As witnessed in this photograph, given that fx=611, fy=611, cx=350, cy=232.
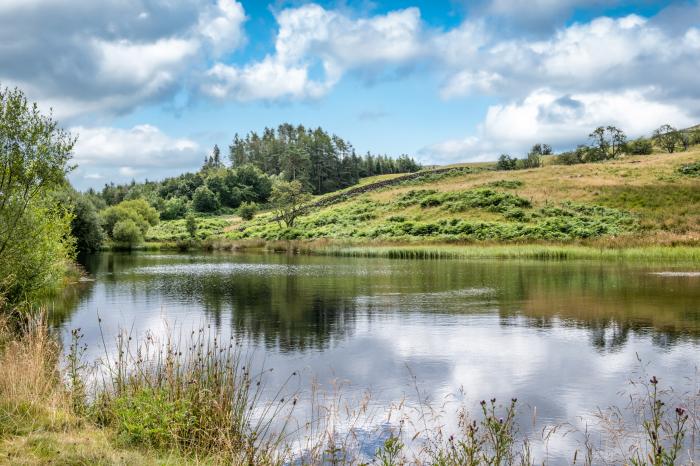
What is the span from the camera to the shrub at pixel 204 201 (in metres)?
151

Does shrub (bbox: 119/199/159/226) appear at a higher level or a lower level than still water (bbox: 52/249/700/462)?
higher

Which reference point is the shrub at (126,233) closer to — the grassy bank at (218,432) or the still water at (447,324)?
the still water at (447,324)

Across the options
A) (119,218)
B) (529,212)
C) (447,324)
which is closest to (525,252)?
(529,212)

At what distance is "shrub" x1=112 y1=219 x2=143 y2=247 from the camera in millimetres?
95125

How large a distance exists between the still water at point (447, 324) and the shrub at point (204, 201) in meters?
110

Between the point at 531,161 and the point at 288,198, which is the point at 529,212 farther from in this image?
the point at 531,161

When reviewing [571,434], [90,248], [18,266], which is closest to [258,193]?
[90,248]

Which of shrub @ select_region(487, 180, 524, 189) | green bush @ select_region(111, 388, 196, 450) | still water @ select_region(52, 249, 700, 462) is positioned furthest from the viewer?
shrub @ select_region(487, 180, 524, 189)

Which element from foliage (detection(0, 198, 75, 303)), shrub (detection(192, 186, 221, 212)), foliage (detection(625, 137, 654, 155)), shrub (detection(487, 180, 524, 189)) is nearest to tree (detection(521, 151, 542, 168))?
foliage (detection(625, 137, 654, 155))

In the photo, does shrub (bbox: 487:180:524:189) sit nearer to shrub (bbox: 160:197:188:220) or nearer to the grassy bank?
shrub (bbox: 160:197:188:220)

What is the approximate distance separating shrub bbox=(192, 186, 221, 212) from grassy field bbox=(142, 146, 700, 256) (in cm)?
3282

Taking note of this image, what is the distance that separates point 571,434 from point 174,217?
144 metres

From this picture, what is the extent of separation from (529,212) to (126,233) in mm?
60379

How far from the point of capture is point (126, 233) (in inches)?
3750
